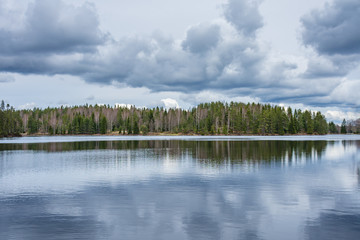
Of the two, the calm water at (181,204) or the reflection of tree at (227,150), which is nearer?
the calm water at (181,204)

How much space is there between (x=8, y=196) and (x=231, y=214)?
16.0m

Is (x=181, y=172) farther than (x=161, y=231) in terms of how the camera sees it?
Yes

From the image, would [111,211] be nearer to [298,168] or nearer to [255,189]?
[255,189]

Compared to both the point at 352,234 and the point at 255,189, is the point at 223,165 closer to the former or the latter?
the point at 255,189

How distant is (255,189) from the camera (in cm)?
2373

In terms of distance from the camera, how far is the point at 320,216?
16.9 m

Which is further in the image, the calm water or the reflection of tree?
the reflection of tree

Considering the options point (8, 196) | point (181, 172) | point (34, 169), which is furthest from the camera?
point (34, 169)

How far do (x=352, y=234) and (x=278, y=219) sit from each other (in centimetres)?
351

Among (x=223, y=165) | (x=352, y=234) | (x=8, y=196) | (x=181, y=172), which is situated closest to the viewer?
(x=352, y=234)

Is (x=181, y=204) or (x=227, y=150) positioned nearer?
(x=181, y=204)

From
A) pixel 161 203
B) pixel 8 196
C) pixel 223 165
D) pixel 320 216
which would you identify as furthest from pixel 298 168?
pixel 8 196

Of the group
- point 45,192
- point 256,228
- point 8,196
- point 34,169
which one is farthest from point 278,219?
point 34,169

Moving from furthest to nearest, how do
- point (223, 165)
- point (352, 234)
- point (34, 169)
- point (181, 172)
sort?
point (223, 165) → point (34, 169) → point (181, 172) → point (352, 234)
